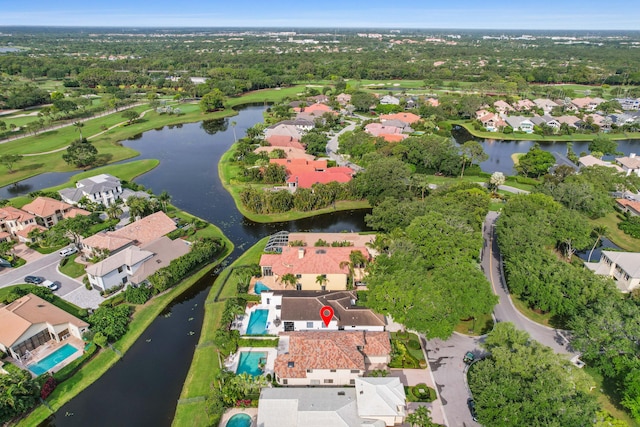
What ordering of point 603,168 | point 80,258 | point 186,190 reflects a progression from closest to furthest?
point 80,258 → point 603,168 → point 186,190

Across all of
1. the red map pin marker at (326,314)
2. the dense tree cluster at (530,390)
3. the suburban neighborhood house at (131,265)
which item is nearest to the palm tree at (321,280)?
the red map pin marker at (326,314)

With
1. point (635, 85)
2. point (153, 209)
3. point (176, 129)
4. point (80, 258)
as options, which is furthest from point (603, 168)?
point (635, 85)

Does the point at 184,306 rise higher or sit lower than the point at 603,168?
lower

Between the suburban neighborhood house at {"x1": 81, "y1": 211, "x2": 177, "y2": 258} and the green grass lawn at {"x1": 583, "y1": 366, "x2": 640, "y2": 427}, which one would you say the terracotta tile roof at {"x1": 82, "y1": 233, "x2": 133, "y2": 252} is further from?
the green grass lawn at {"x1": 583, "y1": 366, "x2": 640, "y2": 427}

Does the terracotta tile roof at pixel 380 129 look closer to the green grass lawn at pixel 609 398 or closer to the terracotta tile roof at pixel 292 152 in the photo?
the terracotta tile roof at pixel 292 152

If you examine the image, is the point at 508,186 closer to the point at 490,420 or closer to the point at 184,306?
the point at 490,420

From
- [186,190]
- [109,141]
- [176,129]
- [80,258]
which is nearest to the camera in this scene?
[80,258]

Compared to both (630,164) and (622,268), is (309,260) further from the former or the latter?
(630,164)
